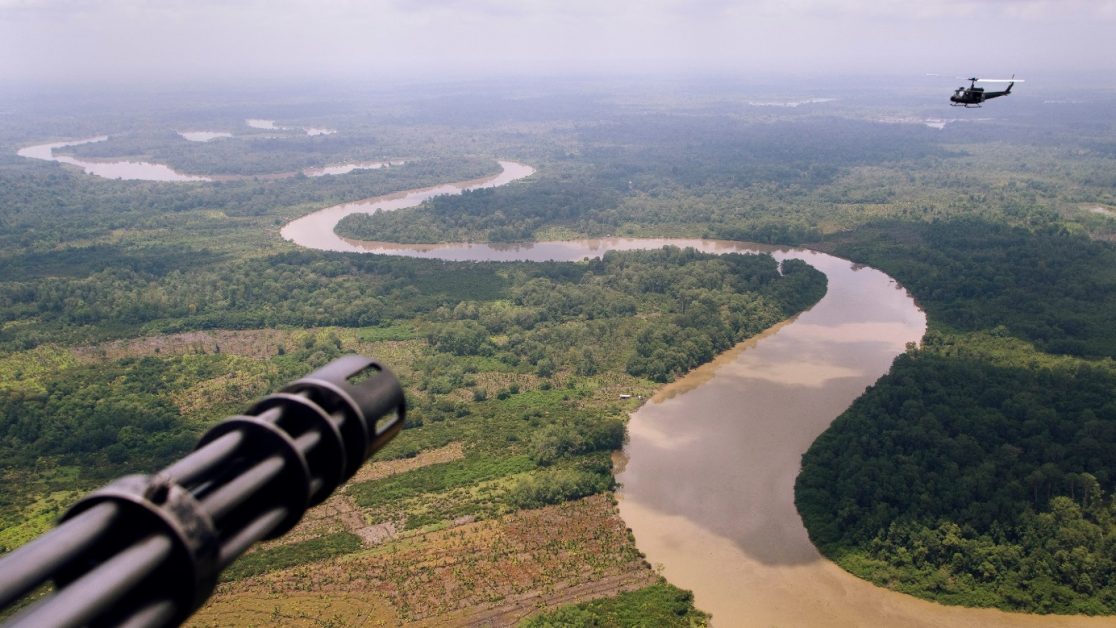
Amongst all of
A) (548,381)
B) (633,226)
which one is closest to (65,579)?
(548,381)

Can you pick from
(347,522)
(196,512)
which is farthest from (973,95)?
(347,522)

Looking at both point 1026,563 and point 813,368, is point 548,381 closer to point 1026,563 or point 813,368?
point 813,368

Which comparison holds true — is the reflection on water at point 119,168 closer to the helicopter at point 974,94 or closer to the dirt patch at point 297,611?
the dirt patch at point 297,611

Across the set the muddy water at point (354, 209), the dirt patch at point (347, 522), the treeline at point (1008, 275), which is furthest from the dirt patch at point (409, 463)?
the muddy water at point (354, 209)

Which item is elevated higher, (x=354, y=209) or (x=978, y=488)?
(x=354, y=209)

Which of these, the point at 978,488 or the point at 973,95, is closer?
the point at 973,95

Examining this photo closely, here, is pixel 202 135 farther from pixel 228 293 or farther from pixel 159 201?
pixel 228 293

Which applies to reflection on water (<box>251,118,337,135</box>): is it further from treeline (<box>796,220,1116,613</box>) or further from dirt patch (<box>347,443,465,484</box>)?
treeline (<box>796,220,1116,613</box>)
